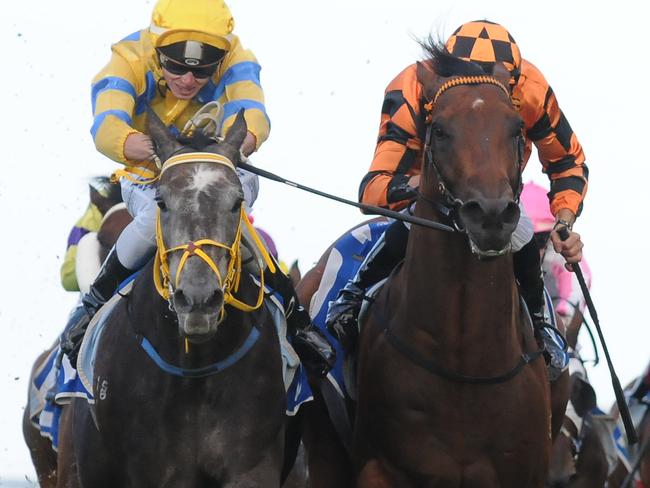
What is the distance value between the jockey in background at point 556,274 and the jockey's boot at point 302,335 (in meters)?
3.19

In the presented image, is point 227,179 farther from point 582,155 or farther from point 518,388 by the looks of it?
point 582,155

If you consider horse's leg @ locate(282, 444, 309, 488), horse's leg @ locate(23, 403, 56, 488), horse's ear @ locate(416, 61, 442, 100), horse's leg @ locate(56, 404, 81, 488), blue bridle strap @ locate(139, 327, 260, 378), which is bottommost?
horse's leg @ locate(23, 403, 56, 488)

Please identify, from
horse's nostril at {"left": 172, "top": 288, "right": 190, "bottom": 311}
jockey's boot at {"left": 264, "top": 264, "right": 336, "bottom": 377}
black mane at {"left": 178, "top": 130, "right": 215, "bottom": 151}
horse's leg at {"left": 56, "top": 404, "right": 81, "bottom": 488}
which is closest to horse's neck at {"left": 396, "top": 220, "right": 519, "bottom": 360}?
jockey's boot at {"left": 264, "top": 264, "right": 336, "bottom": 377}

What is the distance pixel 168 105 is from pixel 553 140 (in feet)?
6.11

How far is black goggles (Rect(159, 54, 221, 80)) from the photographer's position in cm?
771

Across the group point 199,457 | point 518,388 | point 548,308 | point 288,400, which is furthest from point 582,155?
point 199,457

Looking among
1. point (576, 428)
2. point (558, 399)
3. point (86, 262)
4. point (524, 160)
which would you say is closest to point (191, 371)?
point (524, 160)

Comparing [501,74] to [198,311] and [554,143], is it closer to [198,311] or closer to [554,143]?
[554,143]

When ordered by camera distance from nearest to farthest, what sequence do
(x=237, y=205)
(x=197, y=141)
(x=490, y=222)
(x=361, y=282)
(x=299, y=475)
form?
(x=490, y=222) < (x=237, y=205) < (x=197, y=141) < (x=361, y=282) < (x=299, y=475)

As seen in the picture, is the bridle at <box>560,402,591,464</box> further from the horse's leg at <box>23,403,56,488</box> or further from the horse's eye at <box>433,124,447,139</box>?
the horse's eye at <box>433,124,447,139</box>

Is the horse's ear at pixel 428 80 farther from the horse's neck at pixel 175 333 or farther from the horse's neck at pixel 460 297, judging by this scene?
the horse's neck at pixel 175 333

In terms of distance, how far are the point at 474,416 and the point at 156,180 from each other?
1.71 m

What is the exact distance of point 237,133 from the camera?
6996mm

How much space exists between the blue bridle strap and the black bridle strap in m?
0.67
